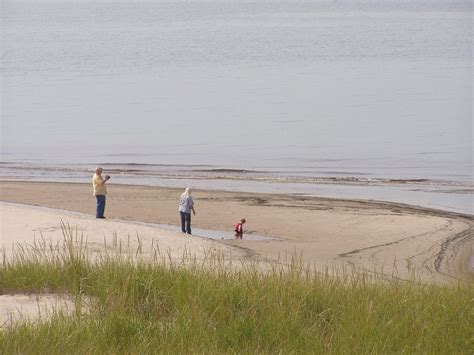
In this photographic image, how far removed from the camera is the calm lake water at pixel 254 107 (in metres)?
37.6

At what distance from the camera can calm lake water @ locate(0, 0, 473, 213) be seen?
3759 centimetres

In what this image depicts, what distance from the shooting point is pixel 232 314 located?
31.6 ft

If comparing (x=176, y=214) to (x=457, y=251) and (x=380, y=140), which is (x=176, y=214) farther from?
(x=380, y=140)

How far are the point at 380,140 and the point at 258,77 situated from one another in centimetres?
3135

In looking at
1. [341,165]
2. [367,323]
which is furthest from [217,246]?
[341,165]

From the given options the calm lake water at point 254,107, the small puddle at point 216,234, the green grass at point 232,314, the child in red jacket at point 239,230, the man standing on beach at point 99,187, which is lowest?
the small puddle at point 216,234

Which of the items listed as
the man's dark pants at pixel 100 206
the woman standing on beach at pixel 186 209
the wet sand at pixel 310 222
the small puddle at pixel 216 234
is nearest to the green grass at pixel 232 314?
the wet sand at pixel 310 222

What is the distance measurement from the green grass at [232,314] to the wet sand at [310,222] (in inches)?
331

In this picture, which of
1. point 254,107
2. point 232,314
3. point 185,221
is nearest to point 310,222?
point 185,221

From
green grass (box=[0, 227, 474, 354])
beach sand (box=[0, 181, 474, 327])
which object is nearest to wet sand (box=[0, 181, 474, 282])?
beach sand (box=[0, 181, 474, 327])

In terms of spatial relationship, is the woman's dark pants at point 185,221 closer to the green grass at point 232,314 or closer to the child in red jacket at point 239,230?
the child in red jacket at point 239,230

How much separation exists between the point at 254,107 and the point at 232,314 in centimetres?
4916

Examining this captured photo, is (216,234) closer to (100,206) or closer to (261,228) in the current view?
(261,228)

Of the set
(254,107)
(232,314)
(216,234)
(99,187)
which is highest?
(254,107)
